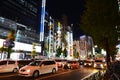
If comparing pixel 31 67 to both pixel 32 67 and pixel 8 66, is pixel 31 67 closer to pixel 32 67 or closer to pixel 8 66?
pixel 32 67

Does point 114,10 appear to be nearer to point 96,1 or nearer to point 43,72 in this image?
point 96,1

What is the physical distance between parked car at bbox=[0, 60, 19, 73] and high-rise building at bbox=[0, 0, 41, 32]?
172 ft

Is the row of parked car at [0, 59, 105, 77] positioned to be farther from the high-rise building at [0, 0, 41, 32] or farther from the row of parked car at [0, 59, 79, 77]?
the high-rise building at [0, 0, 41, 32]

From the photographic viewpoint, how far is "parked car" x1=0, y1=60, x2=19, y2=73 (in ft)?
63.0

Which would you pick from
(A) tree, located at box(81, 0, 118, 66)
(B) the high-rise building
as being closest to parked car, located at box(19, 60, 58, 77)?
(A) tree, located at box(81, 0, 118, 66)

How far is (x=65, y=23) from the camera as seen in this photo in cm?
12375

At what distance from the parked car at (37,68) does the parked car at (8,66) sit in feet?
12.8

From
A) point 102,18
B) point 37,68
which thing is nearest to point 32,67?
point 37,68

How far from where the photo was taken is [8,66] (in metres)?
20.0

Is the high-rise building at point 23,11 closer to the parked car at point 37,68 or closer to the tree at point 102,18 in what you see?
the parked car at point 37,68

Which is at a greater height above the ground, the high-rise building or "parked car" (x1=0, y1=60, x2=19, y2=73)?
the high-rise building

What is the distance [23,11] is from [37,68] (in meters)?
74.4

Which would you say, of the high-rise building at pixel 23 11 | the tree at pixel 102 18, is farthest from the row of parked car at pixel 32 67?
the high-rise building at pixel 23 11

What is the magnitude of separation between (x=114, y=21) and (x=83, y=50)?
16665 cm
